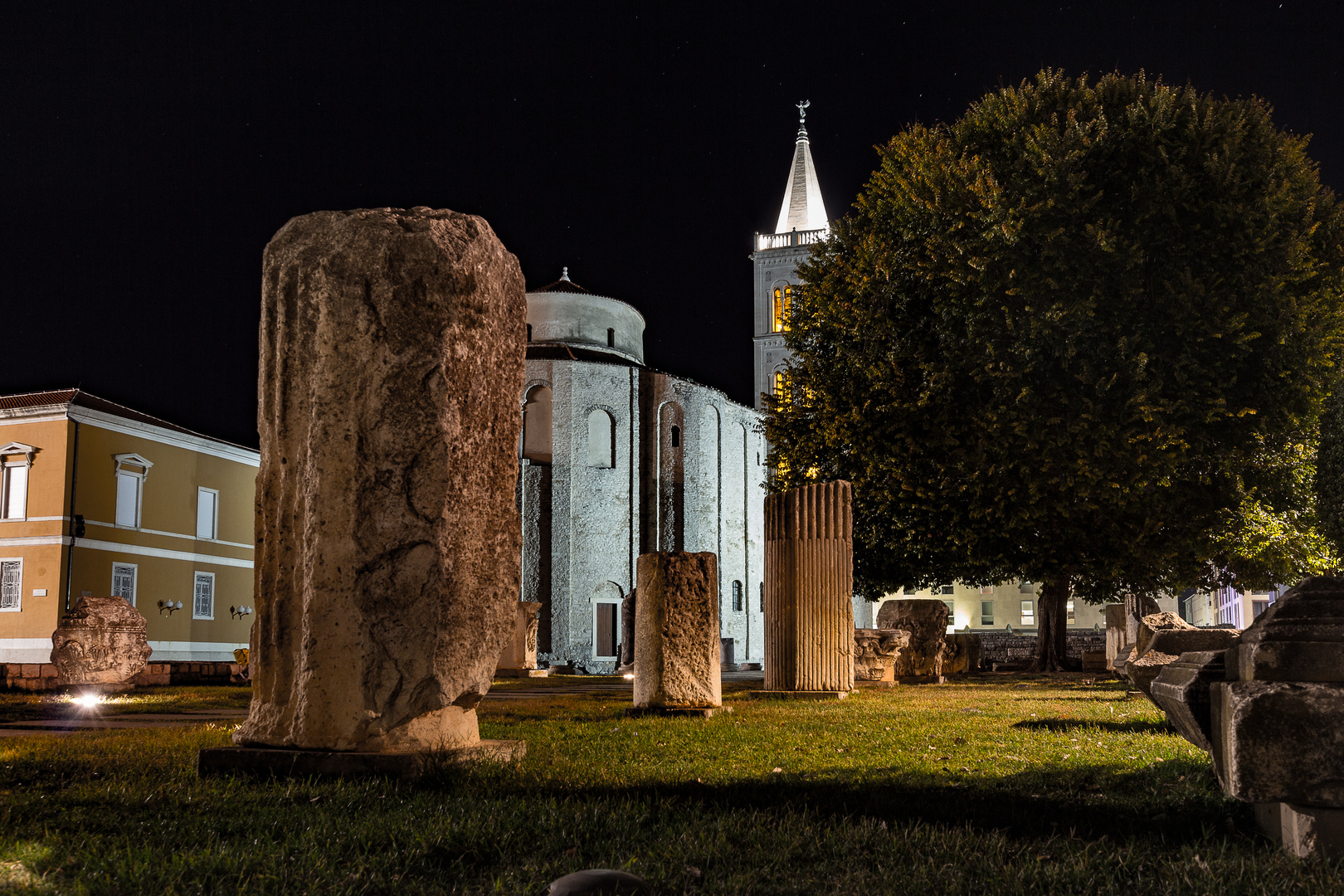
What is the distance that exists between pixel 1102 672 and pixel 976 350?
7233 millimetres

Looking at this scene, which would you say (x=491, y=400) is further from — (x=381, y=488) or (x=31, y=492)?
(x=31, y=492)

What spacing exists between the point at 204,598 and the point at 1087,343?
28848mm

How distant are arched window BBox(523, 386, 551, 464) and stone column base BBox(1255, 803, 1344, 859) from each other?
33.2 metres

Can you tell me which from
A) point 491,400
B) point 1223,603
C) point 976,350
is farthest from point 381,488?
point 1223,603

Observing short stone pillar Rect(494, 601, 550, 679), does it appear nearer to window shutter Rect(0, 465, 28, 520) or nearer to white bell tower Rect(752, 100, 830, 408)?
window shutter Rect(0, 465, 28, 520)

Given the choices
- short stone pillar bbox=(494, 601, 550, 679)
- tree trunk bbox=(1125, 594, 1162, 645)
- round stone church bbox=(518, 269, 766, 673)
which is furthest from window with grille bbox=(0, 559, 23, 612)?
tree trunk bbox=(1125, 594, 1162, 645)

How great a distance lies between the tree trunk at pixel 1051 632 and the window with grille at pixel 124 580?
2472cm

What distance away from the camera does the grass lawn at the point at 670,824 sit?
3041mm

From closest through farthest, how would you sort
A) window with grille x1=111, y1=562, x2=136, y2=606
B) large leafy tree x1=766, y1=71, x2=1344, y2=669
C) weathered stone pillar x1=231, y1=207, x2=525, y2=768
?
weathered stone pillar x1=231, y1=207, x2=525, y2=768, large leafy tree x1=766, y1=71, x2=1344, y2=669, window with grille x1=111, y1=562, x2=136, y2=606

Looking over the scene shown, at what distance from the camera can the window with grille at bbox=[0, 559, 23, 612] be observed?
2858cm

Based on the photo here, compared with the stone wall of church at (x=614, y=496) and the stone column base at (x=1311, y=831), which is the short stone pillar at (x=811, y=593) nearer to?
the stone column base at (x=1311, y=831)

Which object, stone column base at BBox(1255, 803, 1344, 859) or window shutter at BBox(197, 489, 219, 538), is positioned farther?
window shutter at BBox(197, 489, 219, 538)

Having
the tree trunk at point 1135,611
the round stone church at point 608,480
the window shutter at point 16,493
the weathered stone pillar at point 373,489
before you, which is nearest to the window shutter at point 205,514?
the window shutter at point 16,493

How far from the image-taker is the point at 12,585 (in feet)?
94.5
